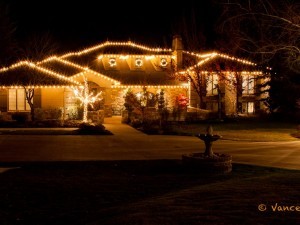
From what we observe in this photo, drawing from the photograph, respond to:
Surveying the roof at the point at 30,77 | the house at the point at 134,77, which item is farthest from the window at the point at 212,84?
the roof at the point at 30,77

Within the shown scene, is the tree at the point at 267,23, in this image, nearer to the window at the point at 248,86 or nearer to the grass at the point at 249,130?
the grass at the point at 249,130

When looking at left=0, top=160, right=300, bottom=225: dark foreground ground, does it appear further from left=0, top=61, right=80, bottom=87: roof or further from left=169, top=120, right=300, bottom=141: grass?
left=0, top=61, right=80, bottom=87: roof

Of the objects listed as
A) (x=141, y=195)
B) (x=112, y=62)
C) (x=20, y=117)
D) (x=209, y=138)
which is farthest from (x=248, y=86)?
(x=141, y=195)

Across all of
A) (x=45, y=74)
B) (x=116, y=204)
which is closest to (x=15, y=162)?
(x=116, y=204)

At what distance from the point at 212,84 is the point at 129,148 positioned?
21610 mm

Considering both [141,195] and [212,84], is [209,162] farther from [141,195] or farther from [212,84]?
[212,84]

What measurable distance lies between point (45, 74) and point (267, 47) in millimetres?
15902

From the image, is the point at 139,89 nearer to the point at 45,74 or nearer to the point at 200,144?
the point at 45,74

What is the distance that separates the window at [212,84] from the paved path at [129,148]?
1602cm

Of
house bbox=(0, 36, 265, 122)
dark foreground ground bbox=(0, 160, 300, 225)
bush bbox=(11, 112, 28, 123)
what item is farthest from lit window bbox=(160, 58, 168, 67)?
dark foreground ground bbox=(0, 160, 300, 225)

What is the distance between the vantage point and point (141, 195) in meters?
10.0

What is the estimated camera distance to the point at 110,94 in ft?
117

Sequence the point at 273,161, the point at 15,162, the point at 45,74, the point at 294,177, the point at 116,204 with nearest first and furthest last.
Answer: the point at 116,204 < the point at 294,177 < the point at 15,162 < the point at 273,161 < the point at 45,74

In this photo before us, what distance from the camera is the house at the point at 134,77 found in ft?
103
